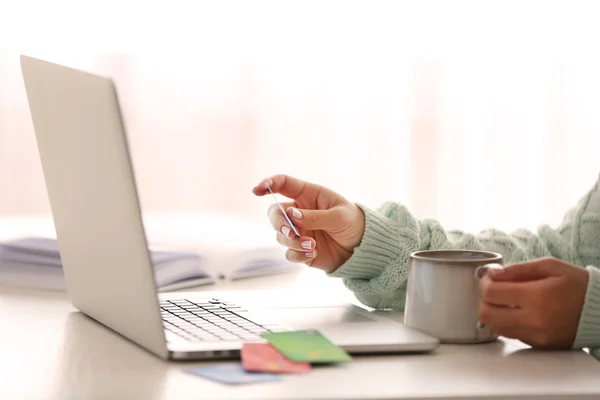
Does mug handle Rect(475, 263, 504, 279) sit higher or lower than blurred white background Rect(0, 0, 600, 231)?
lower

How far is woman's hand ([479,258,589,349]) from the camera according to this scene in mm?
840

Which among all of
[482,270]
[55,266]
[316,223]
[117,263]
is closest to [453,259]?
[482,270]

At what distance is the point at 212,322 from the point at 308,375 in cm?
19

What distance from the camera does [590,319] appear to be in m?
0.86

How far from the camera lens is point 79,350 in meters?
0.84

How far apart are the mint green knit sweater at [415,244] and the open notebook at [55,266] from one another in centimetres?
25

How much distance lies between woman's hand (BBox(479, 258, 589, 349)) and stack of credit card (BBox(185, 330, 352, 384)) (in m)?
0.15

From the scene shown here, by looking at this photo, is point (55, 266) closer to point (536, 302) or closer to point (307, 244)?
point (307, 244)

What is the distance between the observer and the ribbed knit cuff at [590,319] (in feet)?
2.80

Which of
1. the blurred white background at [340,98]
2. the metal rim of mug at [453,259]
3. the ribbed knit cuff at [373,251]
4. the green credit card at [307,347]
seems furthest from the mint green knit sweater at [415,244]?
the blurred white background at [340,98]

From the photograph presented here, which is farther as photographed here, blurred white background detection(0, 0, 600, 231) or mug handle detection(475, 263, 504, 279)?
blurred white background detection(0, 0, 600, 231)

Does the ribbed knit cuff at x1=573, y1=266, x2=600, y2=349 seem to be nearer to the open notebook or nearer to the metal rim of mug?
the metal rim of mug

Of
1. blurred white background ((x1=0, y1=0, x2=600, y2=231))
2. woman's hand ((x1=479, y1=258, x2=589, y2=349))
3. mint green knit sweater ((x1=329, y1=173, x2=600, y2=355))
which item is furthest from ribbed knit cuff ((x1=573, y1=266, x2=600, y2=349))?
blurred white background ((x1=0, y1=0, x2=600, y2=231))

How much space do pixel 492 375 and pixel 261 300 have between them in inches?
14.2
